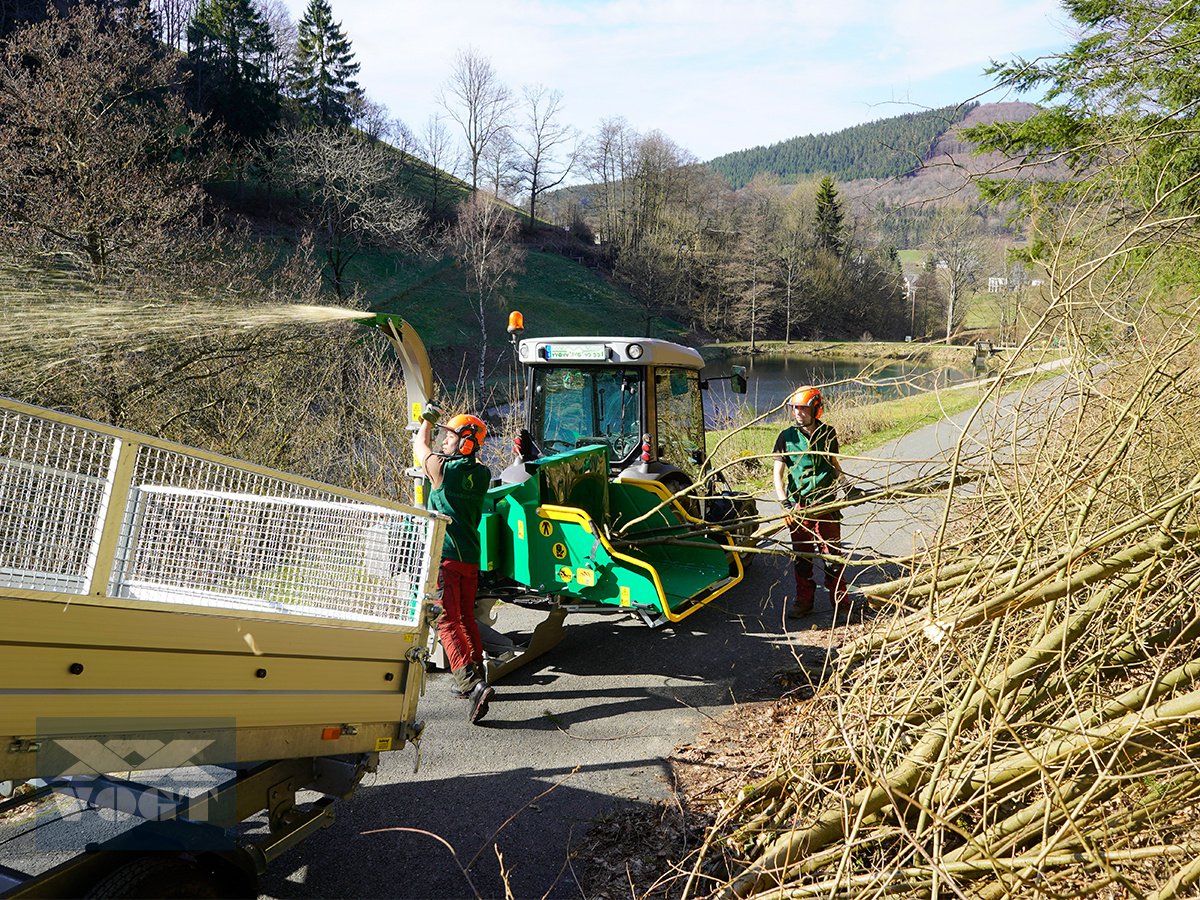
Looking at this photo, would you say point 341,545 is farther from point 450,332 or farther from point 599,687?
point 450,332

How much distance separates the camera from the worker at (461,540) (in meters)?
5.89

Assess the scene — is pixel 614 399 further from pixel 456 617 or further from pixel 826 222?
pixel 826 222

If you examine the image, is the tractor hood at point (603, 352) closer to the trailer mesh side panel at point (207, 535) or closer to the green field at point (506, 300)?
the trailer mesh side panel at point (207, 535)

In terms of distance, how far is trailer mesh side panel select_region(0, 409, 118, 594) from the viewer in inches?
115

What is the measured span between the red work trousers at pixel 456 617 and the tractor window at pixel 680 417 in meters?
2.90

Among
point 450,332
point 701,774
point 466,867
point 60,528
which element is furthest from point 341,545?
point 450,332

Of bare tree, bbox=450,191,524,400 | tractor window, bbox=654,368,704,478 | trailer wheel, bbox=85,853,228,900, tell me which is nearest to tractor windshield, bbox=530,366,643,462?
tractor window, bbox=654,368,704,478

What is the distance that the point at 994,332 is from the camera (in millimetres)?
5367

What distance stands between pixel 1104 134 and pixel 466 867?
5.03 metres

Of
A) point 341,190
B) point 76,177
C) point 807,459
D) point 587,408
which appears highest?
point 341,190

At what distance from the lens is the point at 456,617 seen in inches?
233

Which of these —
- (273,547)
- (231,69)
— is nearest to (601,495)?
(273,547)

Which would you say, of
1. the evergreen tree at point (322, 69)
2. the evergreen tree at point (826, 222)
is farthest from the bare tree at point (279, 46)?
the evergreen tree at point (826, 222)

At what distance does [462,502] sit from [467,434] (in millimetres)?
496
